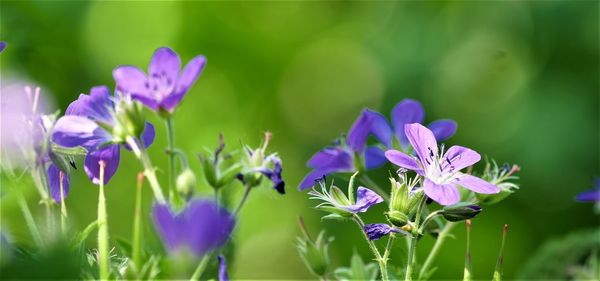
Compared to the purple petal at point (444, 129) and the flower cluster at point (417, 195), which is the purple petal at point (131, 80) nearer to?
the flower cluster at point (417, 195)

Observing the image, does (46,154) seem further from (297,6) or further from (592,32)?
(297,6)

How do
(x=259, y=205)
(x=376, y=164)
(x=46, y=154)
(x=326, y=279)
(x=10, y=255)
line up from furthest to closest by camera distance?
(x=259, y=205), (x=376, y=164), (x=326, y=279), (x=46, y=154), (x=10, y=255)

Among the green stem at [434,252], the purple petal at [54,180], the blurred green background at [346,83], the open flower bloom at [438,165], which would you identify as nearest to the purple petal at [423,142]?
the open flower bloom at [438,165]

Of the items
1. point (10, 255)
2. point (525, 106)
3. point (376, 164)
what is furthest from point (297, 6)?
point (10, 255)

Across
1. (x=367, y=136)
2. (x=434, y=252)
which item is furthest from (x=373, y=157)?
(x=434, y=252)

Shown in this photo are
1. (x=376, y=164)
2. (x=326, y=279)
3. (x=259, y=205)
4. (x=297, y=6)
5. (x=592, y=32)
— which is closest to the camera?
(x=326, y=279)

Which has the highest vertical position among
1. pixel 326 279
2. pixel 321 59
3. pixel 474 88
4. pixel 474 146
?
pixel 321 59

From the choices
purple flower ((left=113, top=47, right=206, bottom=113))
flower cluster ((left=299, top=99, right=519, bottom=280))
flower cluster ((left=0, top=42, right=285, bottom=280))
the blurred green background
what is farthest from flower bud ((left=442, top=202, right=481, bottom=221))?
the blurred green background
